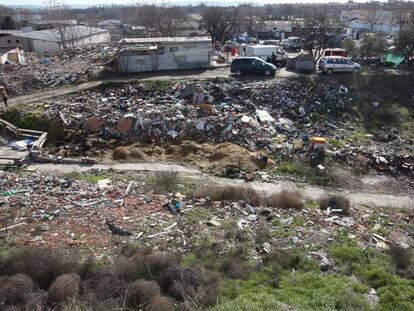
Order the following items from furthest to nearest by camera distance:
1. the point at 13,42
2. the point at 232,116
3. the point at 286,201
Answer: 1. the point at 13,42
2. the point at 232,116
3. the point at 286,201

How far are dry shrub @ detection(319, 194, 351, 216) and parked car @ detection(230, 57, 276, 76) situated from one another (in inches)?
614

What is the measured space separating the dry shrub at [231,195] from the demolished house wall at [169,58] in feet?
56.8

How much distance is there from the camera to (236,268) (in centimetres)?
1001

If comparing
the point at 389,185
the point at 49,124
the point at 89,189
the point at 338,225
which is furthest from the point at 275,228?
the point at 49,124

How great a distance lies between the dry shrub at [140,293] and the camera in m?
8.48

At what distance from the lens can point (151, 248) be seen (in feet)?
35.1

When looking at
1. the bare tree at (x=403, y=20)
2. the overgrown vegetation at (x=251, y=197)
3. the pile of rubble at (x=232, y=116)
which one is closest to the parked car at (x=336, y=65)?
the pile of rubble at (x=232, y=116)

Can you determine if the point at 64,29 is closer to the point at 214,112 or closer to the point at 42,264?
the point at 214,112

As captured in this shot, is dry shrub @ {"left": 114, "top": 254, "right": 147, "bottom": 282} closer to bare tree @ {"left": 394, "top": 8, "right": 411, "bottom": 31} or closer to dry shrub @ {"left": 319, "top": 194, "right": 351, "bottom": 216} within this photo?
dry shrub @ {"left": 319, "top": 194, "right": 351, "bottom": 216}

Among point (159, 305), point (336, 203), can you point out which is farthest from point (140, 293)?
point (336, 203)

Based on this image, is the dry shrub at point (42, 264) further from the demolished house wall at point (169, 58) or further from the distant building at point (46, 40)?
the distant building at point (46, 40)

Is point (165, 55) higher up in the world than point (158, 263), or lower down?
higher up

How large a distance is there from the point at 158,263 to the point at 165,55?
23.1m

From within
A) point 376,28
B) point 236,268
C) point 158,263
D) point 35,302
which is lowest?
point 236,268
